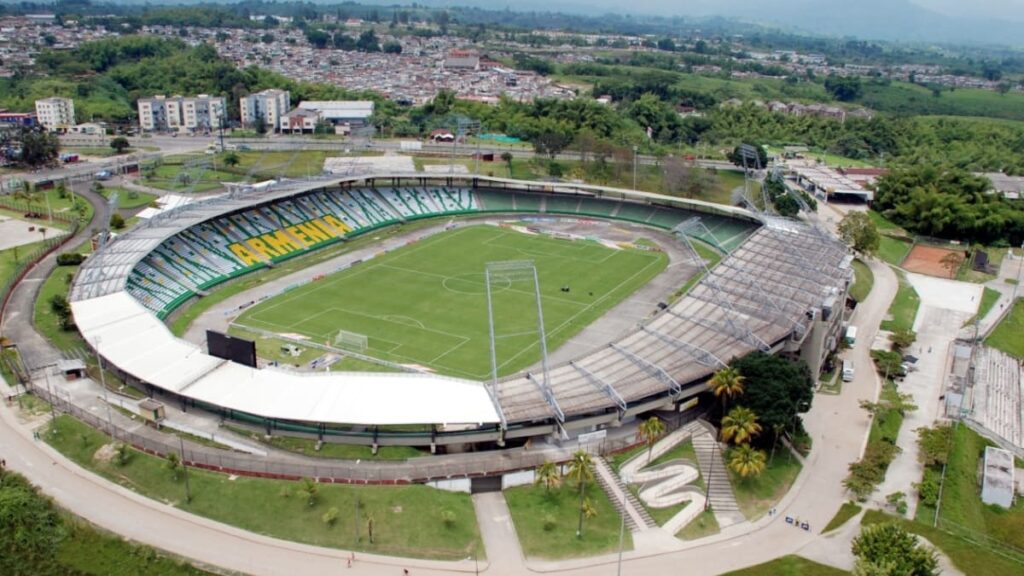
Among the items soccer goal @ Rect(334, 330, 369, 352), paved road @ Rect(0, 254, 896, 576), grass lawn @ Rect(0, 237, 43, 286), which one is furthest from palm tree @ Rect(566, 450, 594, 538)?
grass lawn @ Rect(0, 237, 43, 286)

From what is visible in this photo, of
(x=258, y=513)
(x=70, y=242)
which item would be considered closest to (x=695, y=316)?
(x=258, y=513)

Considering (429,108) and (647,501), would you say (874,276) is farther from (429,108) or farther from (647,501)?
(429,108)

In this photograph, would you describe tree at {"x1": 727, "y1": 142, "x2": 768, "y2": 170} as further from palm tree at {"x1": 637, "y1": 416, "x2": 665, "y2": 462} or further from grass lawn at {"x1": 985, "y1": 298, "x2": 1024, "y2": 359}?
palm tree at {"x1": 637, "y1": 416, "x2": 665, "y2": 462}

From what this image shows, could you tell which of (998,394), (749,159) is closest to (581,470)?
(998,394)

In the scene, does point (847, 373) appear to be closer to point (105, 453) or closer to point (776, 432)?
point (776, 432)

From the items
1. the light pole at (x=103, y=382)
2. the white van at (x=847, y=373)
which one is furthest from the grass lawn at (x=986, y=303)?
the light pole at (x=103, y=382)

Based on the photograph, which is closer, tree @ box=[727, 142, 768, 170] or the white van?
the white van
